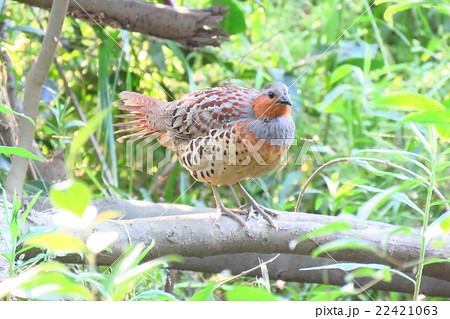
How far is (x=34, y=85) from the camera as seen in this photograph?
1782 millimetres

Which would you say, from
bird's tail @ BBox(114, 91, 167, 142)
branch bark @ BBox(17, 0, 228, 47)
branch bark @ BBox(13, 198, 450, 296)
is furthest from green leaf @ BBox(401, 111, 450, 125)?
branch bark @ BBox(17, 0, 228, 47)

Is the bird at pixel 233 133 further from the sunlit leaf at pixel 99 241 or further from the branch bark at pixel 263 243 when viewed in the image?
the sunlit leaf at pixel 99 241

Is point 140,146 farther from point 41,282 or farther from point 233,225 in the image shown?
point 41,282

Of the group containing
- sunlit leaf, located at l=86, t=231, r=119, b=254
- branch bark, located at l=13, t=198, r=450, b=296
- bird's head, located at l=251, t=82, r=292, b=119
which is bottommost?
branch bark, located at l=13, t=198, r=450, b=296

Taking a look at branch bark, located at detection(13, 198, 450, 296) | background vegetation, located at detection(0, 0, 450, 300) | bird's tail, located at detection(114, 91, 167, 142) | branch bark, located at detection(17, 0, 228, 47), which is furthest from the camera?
background vegetation, located at detection(0, 0, 450, 300)

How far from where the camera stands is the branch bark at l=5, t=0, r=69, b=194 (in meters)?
1.65

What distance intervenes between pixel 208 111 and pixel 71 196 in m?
1.30

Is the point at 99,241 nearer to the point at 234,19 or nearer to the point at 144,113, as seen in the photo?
the point at 144,113

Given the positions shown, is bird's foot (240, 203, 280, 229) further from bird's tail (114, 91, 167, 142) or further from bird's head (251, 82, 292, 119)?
bird's tail (114, 91, 167, 142)

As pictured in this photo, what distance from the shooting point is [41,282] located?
23.0 inches

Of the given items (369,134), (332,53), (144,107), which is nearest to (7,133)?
(144,107)

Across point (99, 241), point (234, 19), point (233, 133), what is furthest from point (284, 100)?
point (99, 241)

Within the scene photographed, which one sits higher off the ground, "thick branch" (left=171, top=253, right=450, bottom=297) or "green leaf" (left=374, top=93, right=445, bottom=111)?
"green leaf" (left=374, top=93, right=445, bottom=111)

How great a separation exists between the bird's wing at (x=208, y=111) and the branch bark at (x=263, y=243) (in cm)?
31
